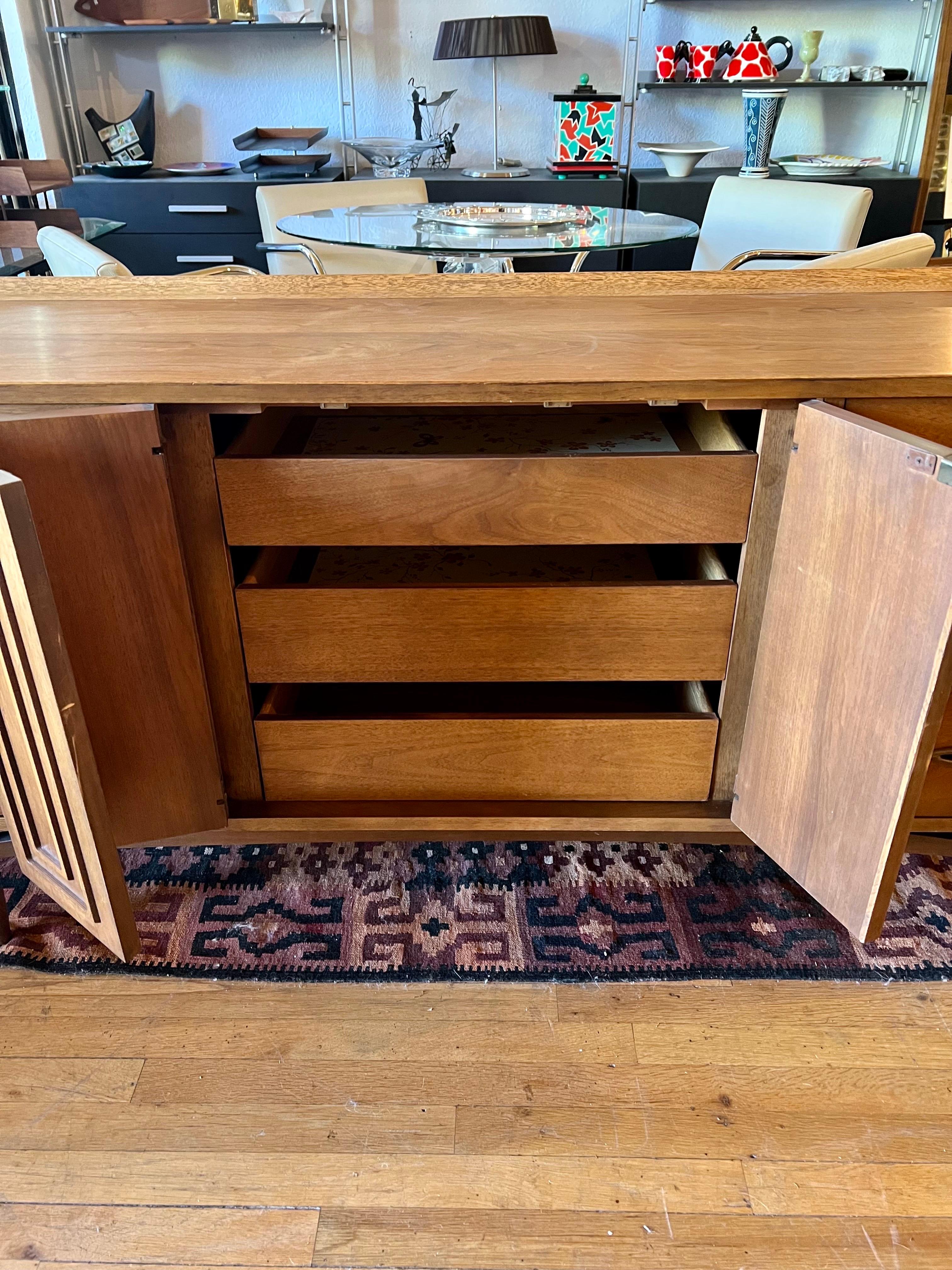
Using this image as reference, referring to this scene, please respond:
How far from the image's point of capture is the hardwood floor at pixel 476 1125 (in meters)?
0.89

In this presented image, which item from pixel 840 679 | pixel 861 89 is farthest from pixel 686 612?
pixel 861 89

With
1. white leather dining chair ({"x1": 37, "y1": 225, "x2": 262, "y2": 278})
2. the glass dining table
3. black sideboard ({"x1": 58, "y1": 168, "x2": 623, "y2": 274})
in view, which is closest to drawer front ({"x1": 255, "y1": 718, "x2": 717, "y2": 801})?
white leather dining chair ({"x1": 37, "y1": 225, "x2": 262, "y2": 278})

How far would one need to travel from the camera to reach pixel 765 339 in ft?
3.68

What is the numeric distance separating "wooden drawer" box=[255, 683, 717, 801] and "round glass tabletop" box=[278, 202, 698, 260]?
1.16 meters

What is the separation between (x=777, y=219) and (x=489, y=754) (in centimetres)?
184

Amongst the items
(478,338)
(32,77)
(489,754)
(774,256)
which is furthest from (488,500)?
(32,77)

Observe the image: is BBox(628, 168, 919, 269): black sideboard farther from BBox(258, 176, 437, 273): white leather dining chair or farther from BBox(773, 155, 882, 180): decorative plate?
BBox(258, 176, 437, 273): white leather dining chair

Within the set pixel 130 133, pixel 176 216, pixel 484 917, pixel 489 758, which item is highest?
pixel 130 133

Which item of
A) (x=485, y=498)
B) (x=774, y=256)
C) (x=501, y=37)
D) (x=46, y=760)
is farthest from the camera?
(x=501, y=37)

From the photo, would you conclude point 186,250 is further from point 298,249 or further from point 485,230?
point 485,230

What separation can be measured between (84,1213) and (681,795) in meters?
0.78

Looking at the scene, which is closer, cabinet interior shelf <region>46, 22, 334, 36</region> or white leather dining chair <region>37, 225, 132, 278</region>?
white leather dining chair <region>37, 225, 132, 278</region>

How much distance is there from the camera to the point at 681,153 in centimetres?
335

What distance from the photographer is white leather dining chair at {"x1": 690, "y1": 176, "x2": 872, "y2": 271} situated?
88.6 inches
